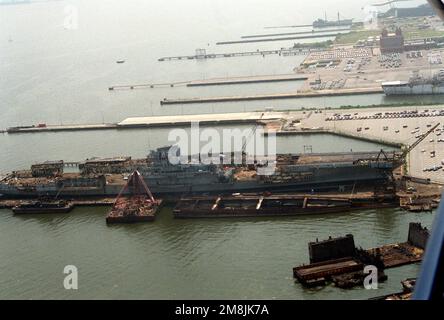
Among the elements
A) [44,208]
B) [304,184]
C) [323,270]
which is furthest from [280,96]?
[323,270]

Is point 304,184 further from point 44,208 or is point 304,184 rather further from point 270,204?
point 44,208

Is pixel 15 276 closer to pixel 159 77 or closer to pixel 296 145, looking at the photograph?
pixel 296 145

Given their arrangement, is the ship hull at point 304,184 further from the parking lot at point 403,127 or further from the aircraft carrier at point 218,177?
the parking lot at point 403,127

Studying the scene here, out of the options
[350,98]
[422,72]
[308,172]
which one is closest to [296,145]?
[308,172]

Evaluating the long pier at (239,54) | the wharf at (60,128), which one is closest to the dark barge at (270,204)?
the wharf at (60,128)

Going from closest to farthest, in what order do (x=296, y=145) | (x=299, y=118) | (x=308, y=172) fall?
1. (x=308, y=172)
2. (x=296, y=145)
3. (x=299, y=118)

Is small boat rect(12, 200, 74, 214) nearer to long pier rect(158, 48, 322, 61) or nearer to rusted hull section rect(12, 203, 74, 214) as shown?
rusted hull section rect(12, 203, 74, 214)

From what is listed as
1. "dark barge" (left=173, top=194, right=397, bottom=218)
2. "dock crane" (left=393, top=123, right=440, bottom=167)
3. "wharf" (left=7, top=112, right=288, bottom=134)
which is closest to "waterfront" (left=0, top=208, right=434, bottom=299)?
"dark barge" (left=173, top=194, right=397, bottom=218)
